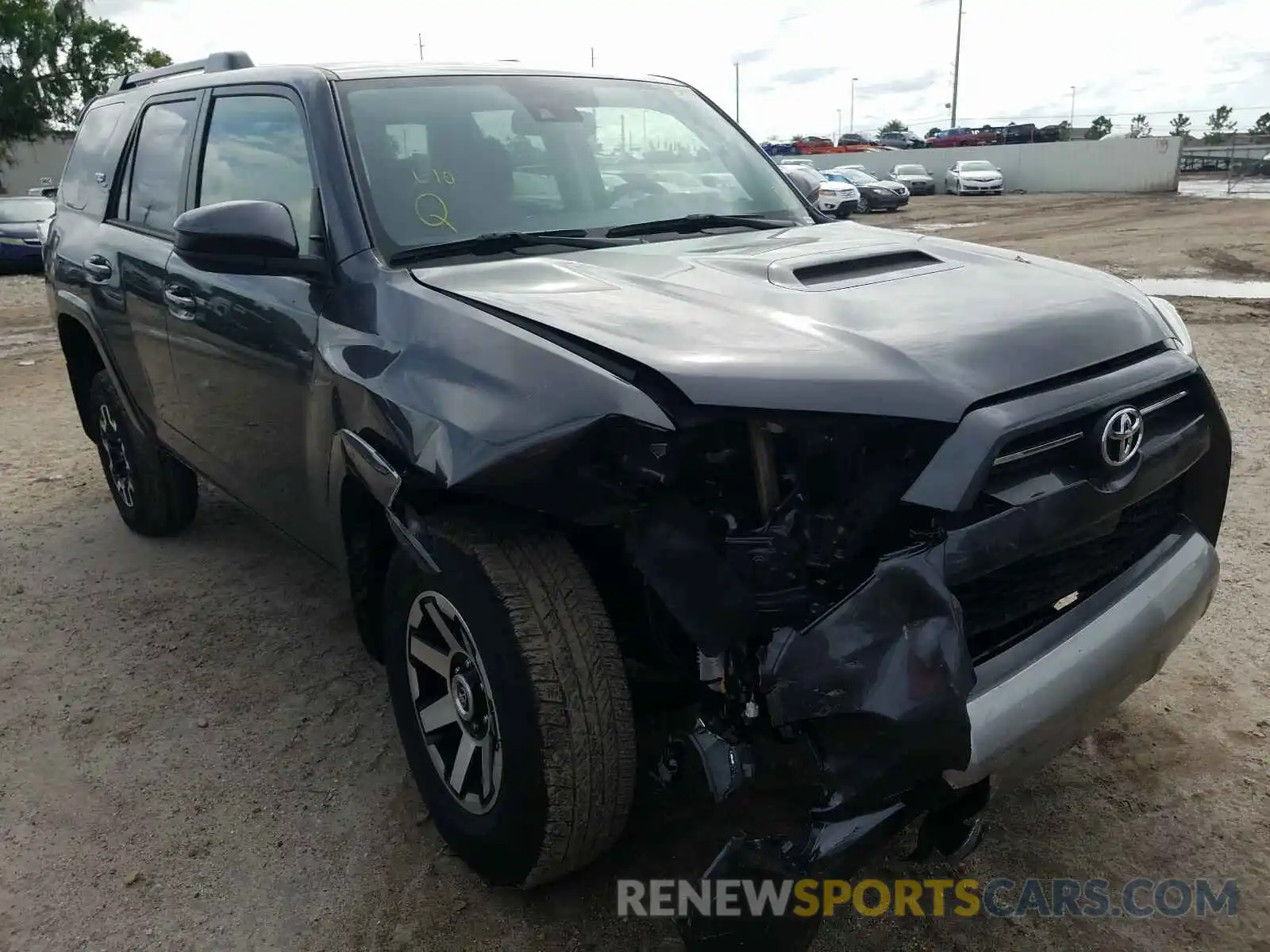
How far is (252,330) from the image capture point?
2.91 meters

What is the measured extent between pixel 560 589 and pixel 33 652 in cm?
264

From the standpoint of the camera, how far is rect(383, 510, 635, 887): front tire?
201cm

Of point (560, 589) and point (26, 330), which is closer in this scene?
point (560, 589)

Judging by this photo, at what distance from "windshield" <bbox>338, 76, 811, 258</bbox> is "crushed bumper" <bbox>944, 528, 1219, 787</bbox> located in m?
1.57

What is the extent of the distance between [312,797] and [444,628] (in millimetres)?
887

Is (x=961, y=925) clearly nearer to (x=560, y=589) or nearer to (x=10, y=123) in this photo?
(x=560, y=589)

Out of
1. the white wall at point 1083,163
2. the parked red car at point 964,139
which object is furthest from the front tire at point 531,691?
the parked red car at point 964,139

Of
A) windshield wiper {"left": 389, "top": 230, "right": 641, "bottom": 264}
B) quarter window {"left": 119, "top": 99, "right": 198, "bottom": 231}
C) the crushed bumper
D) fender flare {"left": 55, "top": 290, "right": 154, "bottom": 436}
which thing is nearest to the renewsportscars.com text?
A: the crushed bumper

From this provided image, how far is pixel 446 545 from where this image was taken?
2109 mm

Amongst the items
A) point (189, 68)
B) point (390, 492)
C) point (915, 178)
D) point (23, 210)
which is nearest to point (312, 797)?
point (390, 492)

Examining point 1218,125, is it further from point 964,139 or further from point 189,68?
point 189,68

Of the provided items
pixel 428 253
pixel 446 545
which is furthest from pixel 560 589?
pixel 428 253

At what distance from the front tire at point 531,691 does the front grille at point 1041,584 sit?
2.32 ft

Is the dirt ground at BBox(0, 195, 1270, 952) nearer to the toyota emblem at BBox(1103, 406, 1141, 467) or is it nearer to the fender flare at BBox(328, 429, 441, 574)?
the fender flare at BBox(328, 429, 441, 574)
